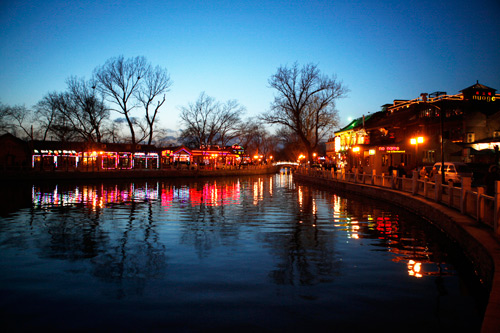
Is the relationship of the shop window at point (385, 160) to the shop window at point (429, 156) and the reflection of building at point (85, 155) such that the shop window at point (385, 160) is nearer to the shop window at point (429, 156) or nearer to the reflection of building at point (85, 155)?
the shop window at point (429, 156)

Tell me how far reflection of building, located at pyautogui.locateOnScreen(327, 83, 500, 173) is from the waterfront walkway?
568 inches

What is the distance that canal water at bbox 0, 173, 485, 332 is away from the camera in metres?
6.02

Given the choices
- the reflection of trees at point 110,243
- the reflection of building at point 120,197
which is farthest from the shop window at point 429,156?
the reflection of trees at point 110,243

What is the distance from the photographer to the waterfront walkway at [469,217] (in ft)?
20.6

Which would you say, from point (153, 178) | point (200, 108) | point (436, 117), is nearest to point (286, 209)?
point (436, 117)

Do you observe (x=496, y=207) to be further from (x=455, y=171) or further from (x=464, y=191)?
(x=455, y=171)

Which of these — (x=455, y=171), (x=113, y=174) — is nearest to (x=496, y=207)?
(x=455, y=171)

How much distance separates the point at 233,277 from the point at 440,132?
1547 inches

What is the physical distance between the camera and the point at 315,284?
25.2ft

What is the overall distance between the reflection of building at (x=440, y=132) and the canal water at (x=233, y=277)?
24.9 meters

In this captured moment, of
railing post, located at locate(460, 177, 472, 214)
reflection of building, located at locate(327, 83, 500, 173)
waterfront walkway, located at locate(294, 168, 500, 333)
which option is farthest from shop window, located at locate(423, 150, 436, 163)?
railing post, located at locate(460, 177, 472, 214)

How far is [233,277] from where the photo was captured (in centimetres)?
808

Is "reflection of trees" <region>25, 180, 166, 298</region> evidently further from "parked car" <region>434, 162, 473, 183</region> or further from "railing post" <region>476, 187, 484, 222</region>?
"parked car" <region>434, 162, 473, 183</region>

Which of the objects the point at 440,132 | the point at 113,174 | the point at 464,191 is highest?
the point at 440,132
